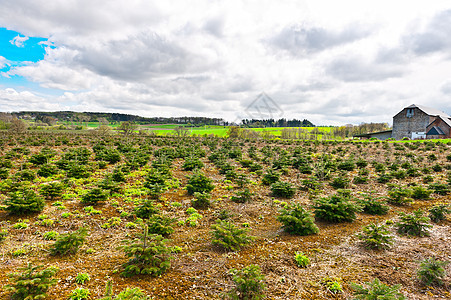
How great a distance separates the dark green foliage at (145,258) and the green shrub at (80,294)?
771mm

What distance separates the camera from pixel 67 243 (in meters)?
6.18

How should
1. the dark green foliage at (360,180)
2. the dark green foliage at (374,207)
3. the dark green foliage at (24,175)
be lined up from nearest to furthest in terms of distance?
the dark green foliage at (374,207) → the dark green foliage at (24,175) → the dark green foliage at (360,180)

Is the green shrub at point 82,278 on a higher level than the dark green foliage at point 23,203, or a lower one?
lower

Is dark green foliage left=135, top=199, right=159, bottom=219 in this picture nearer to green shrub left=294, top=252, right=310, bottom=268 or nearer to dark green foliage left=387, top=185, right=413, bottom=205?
green shrub left=294, top=252, right=310, bottom=268

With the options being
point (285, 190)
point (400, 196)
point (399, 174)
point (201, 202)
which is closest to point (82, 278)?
point (201, 202)

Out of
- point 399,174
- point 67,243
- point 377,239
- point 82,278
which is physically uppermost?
point 399,174

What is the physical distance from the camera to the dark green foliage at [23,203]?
834 cm

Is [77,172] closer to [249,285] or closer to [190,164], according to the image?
[190,164]

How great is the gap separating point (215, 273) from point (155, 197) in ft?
23.5

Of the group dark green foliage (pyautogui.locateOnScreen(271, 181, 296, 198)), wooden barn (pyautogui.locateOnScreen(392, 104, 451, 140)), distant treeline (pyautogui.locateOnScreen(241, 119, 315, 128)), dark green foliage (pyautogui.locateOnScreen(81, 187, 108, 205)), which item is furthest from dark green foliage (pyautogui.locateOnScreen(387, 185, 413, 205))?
distant treeline (pyautogui.locateOnScreen(241, 119, 315, 128))

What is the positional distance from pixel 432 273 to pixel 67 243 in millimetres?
9127

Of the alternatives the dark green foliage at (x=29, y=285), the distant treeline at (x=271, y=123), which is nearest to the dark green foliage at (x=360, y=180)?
the dark green foliage at (x=29, y=285)

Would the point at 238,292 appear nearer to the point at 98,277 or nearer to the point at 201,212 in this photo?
the point at 98,277

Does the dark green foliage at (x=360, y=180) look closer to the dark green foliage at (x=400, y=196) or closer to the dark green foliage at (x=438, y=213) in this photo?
the dark green foliage at (x=400, y=196)
